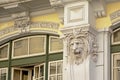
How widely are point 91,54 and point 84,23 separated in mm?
887

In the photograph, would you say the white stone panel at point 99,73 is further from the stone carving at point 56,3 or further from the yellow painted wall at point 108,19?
the stone carving at point 56,3

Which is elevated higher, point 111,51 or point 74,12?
point 74,12

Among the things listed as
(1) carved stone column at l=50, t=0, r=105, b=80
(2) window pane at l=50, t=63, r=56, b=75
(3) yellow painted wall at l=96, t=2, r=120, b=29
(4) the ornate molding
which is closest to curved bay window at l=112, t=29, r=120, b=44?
(3) yellow painted wall at l=96, t=2, r=120, b=29

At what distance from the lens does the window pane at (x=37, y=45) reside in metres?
14.0

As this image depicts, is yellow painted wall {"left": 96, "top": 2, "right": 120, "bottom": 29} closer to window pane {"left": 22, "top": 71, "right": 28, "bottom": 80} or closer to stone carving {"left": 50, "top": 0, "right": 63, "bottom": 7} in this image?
stone carving {"left": 50, "top": 0, "right": 63, "bottom": 7}

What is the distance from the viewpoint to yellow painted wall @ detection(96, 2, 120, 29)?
1277cm

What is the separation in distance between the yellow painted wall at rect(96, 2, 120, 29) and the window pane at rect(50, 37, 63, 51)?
1404 mm

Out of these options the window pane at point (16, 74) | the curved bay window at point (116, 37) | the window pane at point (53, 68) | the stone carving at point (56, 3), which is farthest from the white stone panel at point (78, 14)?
the window pane at point (16, 74)

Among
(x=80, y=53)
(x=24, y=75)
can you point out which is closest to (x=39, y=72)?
(x=24, y=75)

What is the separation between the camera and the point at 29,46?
46.7 ft

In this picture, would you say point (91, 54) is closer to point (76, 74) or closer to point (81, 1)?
point (76, 74)

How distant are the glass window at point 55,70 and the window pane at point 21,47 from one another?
44.7 inches

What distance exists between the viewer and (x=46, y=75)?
13617 mm

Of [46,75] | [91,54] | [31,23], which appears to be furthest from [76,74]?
[31,23]
